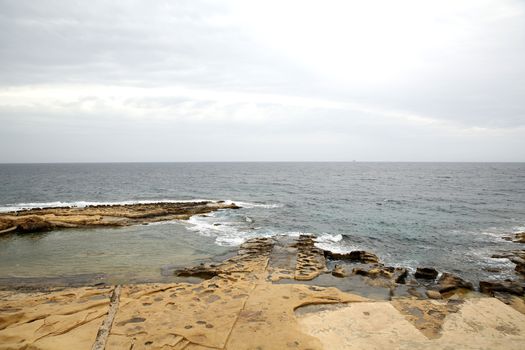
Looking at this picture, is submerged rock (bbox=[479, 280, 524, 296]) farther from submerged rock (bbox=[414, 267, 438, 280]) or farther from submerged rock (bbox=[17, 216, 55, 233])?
submerged rock (bbox=[17, 216, 55, 233])

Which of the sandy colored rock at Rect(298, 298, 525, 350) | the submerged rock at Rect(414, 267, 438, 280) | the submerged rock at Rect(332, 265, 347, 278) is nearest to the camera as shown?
the sandy colored rock at Rect(298, 298, 525, 350)

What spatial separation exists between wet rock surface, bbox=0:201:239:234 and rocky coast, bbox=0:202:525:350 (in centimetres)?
1571

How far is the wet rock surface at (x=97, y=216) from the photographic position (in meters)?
27.8

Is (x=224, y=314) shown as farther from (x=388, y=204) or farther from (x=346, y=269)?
(x=388, y=204)

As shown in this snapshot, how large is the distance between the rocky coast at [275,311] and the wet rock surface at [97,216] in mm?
15712

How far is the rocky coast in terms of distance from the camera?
9.70 metres

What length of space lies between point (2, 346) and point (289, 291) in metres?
10.1

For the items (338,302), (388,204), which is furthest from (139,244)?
(388,204)

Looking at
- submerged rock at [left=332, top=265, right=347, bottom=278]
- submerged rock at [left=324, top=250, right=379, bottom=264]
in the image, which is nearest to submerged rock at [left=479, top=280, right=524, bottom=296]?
submerged rock at [left=324, top=250, right=379, bottom=264]

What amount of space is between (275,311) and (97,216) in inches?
1074

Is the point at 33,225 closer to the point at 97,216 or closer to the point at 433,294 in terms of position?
the point at 97,216

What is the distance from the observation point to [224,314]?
450 inches

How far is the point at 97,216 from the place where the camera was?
106 ft

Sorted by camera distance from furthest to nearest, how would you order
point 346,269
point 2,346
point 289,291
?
point 346,269
point 289,291
point 2,346
